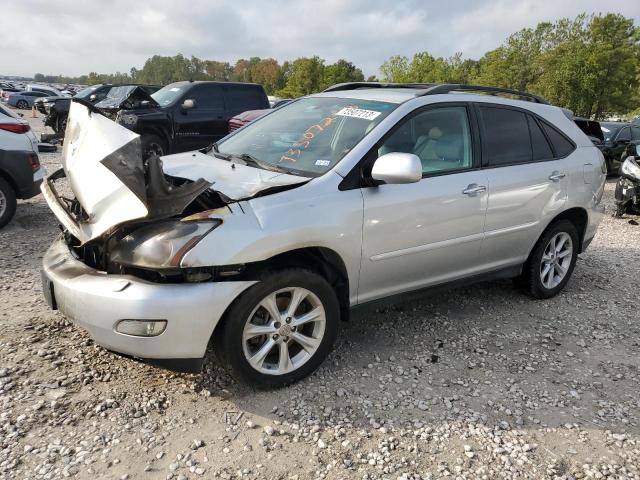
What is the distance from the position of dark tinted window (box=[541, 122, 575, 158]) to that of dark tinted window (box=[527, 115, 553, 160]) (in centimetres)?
8

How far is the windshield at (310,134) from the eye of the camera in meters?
3.37

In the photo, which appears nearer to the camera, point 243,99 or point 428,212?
point 428,212

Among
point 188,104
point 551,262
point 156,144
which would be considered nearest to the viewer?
point 551,262

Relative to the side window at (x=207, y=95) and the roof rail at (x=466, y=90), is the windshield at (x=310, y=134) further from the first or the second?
the side window at (x=207, y=95)

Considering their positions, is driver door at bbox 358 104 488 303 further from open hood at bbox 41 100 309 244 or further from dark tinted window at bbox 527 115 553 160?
dark tinted window at bbox 527 115 553 160

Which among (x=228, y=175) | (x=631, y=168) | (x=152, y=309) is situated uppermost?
(x=228, y=175)

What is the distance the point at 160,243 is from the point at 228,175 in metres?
0.82

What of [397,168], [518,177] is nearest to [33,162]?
[397,168]

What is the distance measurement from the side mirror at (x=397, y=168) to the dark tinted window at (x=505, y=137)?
1.13 meters

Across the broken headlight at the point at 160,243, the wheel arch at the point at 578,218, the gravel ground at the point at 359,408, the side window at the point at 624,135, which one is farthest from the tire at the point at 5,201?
the side window at the point at 624,135

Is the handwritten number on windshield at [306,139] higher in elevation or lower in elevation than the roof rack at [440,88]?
lower

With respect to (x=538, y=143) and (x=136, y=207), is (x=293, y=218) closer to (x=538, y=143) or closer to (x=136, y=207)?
(x=136, y=207)

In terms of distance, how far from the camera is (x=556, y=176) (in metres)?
4.34

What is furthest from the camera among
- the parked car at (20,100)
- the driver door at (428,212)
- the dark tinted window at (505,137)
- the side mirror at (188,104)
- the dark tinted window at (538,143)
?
the parked car at (20,100)
